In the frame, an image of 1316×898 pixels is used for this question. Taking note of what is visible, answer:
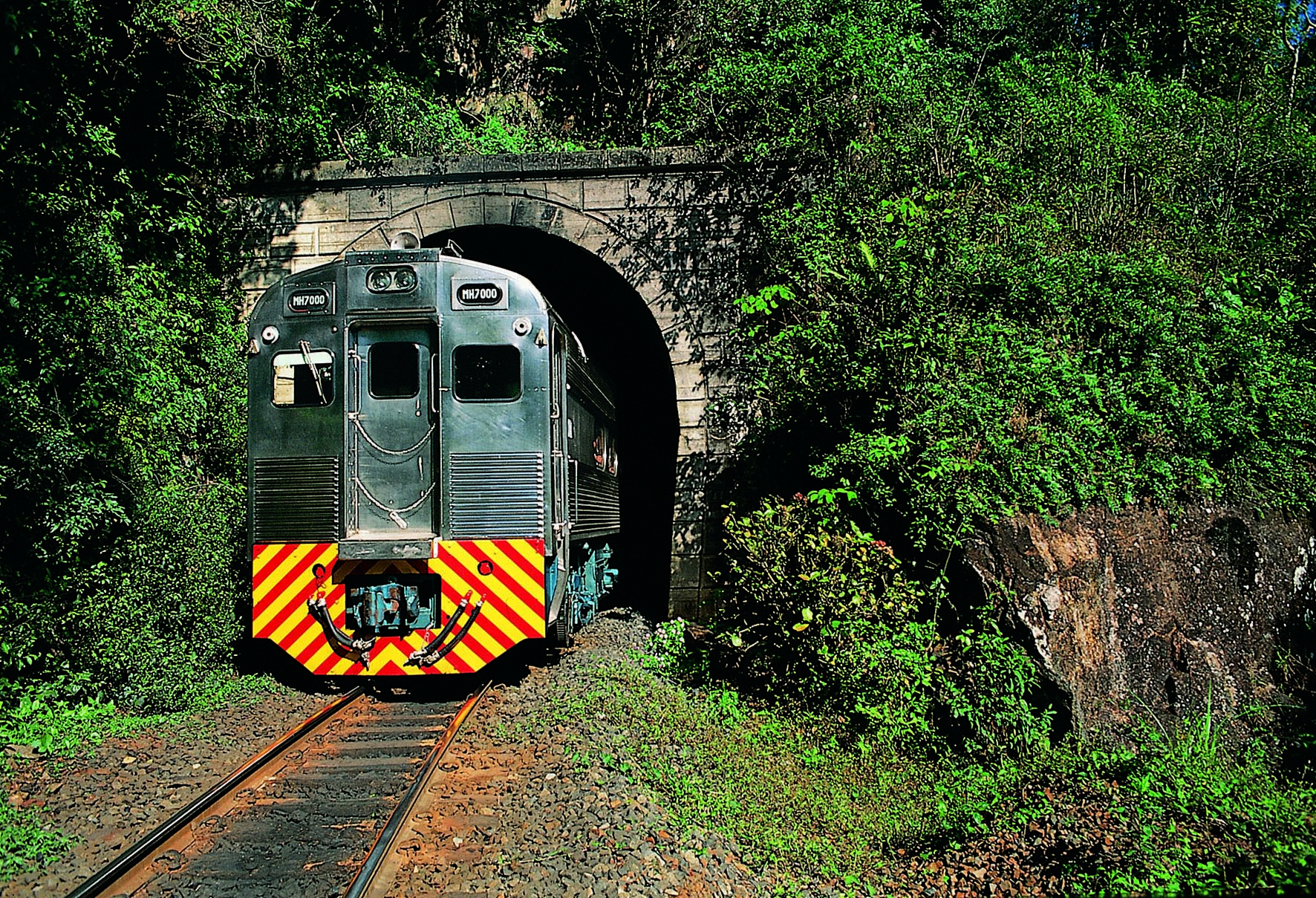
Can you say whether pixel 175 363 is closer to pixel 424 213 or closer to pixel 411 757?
pixel 424 213

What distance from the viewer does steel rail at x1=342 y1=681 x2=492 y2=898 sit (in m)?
4.53

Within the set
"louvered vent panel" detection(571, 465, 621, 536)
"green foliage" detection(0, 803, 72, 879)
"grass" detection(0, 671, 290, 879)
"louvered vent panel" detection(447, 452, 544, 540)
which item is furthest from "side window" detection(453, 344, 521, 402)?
"green foliage" detection(0, 803, 72, 879)

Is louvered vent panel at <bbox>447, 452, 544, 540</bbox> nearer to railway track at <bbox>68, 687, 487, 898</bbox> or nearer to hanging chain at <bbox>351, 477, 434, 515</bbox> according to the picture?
hanging chain at <bbox>351, 477, 434, 515</bbox>

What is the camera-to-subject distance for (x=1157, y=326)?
324 inches

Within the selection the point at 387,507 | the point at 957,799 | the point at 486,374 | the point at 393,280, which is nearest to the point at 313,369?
the point at 393,280

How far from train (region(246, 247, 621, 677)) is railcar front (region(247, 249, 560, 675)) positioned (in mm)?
14

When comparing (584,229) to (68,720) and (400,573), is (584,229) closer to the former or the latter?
(400,573)

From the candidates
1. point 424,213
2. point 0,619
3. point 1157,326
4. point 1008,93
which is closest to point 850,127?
point 1008,93

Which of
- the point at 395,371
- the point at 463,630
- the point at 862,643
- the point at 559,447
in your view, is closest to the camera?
the point at 862,643

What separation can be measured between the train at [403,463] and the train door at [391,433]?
0.01m

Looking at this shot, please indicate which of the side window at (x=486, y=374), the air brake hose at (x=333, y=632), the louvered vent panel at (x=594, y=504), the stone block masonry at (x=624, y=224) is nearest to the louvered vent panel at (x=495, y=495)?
the side window at (x=486, y=374)

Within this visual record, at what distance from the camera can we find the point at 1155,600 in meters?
7.09

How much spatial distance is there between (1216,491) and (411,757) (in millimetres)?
6897

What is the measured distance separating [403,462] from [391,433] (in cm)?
28
